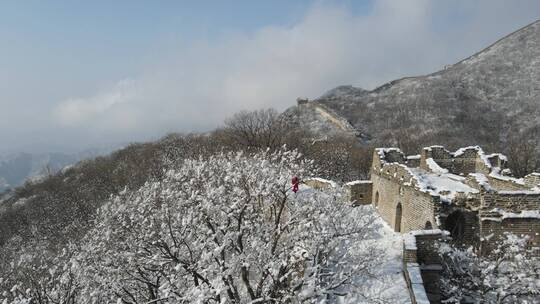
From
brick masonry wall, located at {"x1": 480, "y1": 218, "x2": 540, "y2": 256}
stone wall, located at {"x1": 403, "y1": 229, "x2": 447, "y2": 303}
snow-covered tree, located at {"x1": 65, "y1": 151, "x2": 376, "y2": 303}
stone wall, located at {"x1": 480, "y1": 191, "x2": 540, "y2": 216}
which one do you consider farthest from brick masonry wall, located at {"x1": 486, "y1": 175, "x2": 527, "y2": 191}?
snow-covered tree, located at {"x1": 65, "y1": 151, "x2": 376, "y2": 303}

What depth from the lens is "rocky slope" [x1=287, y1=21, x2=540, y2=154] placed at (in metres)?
72.2

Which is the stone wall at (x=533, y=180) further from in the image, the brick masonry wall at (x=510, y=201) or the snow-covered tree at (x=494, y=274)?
the snow-covered tree at (x=494, y=274)

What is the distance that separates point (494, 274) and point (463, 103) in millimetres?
79465

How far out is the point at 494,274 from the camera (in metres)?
16.2

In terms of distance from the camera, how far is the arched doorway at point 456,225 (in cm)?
1873

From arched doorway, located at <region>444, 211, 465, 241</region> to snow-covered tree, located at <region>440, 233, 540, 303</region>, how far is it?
107 cm

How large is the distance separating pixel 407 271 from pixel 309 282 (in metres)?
5.39

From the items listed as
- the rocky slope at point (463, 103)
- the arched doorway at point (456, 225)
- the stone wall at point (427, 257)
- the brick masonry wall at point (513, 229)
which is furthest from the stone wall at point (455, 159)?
the rocky slope at point (463, 103)

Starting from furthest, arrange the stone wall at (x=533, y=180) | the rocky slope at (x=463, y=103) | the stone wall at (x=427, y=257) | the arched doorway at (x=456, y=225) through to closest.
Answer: the rocky slope at (x=463, y=103), the stone wall at (x=533, y=180), the arched doorway at (x=456, y=225), the stone wall at (x=427, y=257)

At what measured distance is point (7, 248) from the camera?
5072cm

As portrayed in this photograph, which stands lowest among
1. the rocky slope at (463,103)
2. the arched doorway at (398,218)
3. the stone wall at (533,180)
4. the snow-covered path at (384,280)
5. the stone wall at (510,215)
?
the snow-covered path at (384,280)

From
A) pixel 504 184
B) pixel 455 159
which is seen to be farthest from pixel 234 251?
pixel 455 159

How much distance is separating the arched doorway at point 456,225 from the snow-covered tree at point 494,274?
42.0 inches

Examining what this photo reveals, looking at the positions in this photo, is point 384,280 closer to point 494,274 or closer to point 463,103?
point 494,274
